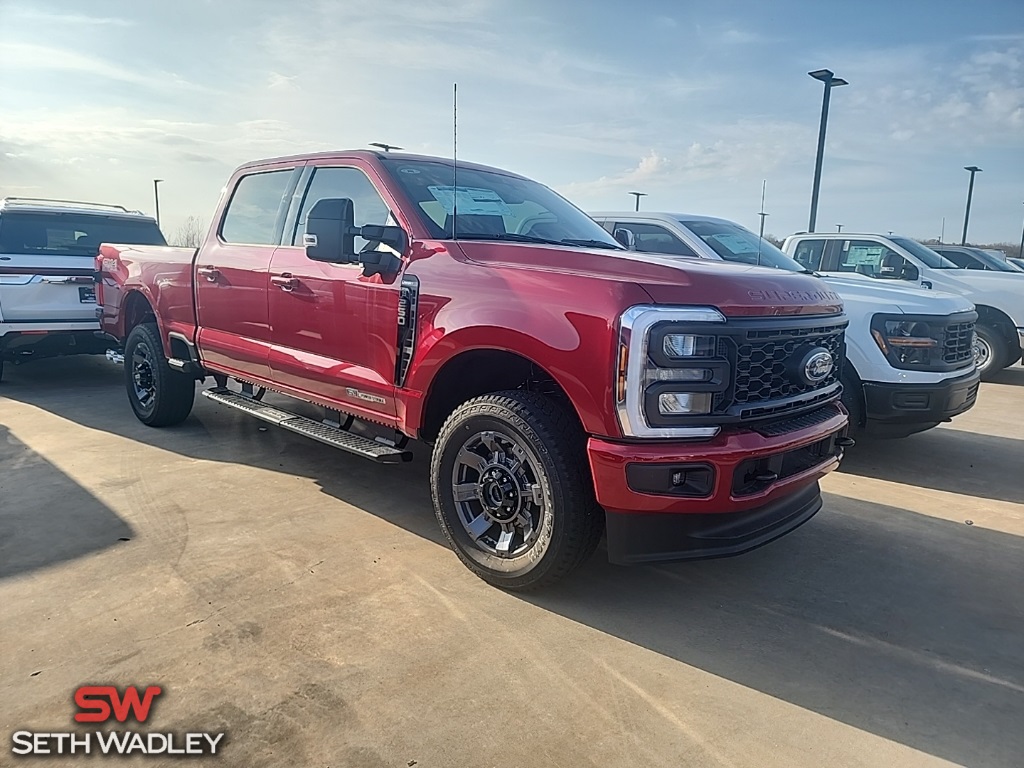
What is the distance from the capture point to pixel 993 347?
991 centimetres

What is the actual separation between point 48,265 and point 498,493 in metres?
6.32

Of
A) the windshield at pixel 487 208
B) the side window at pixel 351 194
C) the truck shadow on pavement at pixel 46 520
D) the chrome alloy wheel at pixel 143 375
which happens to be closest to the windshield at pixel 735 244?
the windshield at pixel 487 208

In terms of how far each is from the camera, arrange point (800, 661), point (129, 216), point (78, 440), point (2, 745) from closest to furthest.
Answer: point (2, 745)
point (800, 661)
point (78, 440)
point (129, 216)

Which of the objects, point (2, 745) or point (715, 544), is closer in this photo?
point (2, 745)

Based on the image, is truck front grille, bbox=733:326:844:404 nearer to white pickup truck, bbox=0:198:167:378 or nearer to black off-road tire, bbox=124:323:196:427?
black off-road tire, bbox=124:323:196:427

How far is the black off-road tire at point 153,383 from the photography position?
5.81 metres

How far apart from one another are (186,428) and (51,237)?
3.28 metres

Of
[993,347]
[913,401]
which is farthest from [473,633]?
[993,347]

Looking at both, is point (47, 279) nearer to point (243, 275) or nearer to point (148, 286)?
point (148, 286)

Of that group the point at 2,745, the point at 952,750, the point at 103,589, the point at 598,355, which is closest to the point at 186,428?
the point at 103,589

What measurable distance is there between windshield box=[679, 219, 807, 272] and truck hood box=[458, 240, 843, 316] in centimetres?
298

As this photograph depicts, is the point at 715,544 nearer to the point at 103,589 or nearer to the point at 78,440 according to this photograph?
the point at 103,589

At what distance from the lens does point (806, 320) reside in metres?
3.29

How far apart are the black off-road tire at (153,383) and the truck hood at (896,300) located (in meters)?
5.08
